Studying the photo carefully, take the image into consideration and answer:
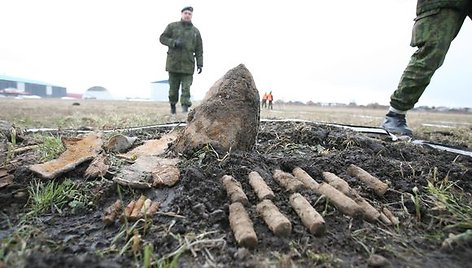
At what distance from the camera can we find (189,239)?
1.44 meters

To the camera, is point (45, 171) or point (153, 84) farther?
point (153, 84)

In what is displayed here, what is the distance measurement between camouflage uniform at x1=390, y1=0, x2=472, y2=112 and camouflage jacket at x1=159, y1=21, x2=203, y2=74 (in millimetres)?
4525

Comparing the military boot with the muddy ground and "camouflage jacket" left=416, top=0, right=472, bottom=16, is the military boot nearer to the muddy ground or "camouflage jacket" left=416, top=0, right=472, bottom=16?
"camouflage jacket" left=416, top=0, right=472, bottom=16

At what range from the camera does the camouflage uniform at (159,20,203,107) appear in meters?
7.20

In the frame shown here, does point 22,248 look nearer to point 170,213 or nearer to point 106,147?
point 170,213

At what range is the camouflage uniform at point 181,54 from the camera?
23.6ft

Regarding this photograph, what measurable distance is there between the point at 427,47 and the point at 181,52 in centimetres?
484

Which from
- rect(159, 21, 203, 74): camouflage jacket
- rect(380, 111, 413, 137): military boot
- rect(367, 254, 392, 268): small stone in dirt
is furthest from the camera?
rect(159, 21, 203, 74): camouflage jacket

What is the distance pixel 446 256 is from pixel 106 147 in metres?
2.24

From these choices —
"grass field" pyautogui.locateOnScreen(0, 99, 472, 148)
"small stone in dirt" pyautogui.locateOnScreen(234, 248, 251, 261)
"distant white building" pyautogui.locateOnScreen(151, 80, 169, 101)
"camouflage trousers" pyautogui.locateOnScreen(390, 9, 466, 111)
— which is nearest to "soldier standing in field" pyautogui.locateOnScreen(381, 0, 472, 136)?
"camouflage trousers" pyautogui.locateOnScreen(390, 9, 466, 111)

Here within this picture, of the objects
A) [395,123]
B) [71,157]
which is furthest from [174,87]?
[71,157]

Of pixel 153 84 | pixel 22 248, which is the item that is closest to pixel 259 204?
pixel 22 248

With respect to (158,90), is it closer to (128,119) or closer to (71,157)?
(128,119)

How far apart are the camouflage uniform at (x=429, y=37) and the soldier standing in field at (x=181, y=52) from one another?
179 inches
